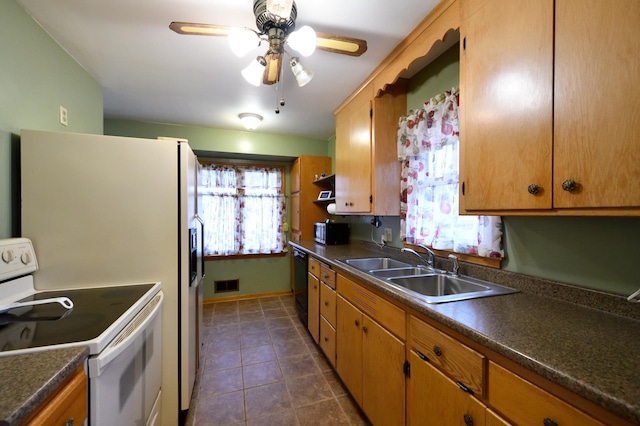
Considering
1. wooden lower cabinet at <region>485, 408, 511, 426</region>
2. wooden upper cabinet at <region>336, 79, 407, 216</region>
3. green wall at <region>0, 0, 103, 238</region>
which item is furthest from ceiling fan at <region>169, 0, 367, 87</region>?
wooden lower cabinet at <region>485, 408, 511, 426</region>

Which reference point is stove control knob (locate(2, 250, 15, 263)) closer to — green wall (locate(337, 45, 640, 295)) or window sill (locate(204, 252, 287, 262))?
green wall (locate(337, 45, 640, 295))

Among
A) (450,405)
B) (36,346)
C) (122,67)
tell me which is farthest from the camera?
(122,67)

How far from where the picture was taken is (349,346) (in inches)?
68.2

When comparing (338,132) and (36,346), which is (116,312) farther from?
(338,132)

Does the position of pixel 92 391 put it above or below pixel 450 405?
above

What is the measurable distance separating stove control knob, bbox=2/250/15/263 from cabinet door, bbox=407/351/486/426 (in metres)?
1.82

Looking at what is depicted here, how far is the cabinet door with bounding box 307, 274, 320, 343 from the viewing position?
7.71 feet

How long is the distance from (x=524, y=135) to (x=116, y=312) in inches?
69.7

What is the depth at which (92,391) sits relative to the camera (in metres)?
0.80

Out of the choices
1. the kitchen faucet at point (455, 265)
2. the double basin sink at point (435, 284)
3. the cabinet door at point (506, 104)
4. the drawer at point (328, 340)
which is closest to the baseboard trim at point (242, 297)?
the drawer at point (328, 340)

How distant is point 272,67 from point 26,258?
1594 millimetres

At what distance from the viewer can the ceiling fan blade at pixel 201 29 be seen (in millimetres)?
1225

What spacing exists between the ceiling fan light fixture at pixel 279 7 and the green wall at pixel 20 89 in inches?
51.8

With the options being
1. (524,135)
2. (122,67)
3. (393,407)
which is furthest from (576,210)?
(122,67)
